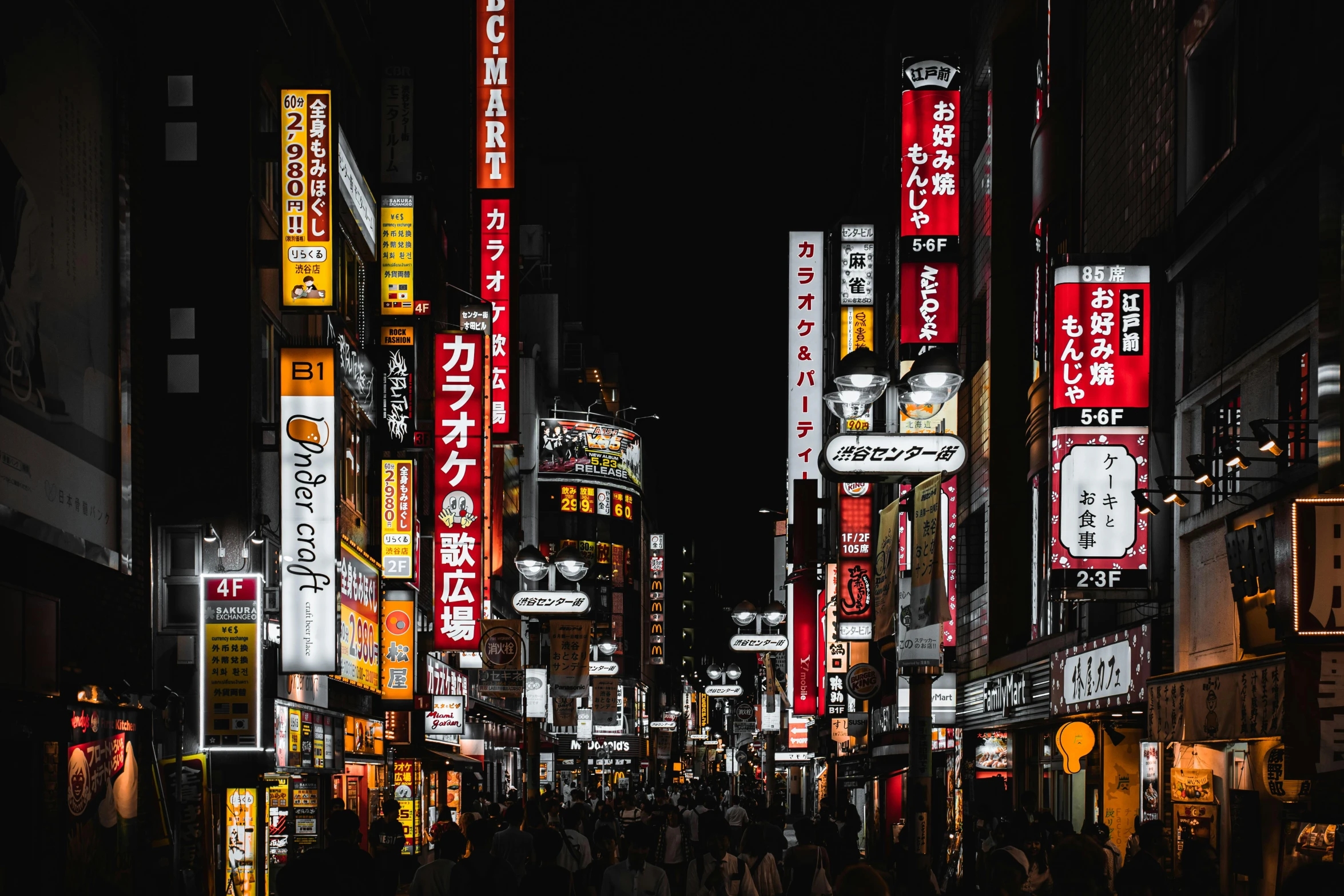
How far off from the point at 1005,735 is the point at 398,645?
42.8 feet

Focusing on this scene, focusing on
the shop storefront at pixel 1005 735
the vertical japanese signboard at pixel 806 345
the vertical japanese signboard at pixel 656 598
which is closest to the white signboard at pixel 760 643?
the vertical japanese signboard at pixel 806 345

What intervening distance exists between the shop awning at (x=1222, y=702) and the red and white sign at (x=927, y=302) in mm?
13169

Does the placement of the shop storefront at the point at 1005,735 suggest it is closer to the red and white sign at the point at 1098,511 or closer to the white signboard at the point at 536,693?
the red and white sign at the point at 1098,511

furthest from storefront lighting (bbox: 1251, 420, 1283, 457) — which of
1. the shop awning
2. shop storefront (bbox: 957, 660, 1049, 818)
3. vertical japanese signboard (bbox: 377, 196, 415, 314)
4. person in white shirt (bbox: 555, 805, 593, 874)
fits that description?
vertical japanese signboard (bbox: 377, 196, 415, 314)

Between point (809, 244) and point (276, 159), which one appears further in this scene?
point (809, 244)

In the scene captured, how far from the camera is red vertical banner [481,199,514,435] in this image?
121 ft

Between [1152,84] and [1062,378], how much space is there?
16.3 feet

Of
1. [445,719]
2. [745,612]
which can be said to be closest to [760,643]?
[745,612]

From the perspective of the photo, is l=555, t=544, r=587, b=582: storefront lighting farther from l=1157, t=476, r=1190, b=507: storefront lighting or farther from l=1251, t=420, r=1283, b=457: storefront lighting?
l=1251, t=420, r=1283, b=457: storefront lighting

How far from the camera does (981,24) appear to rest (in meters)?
33.6

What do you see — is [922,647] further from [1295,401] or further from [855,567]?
[855,567]

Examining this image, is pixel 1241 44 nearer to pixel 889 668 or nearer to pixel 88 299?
pixel 88 299

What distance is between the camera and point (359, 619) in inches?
1177

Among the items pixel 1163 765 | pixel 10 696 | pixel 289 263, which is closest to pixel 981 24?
pixel 289 263
